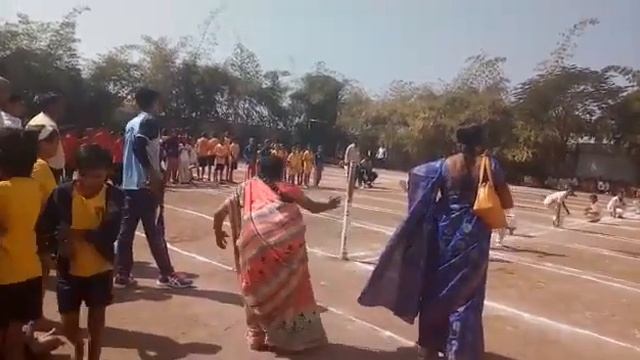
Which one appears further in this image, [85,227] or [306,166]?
→ [306,166]

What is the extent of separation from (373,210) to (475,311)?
11081 millimetres

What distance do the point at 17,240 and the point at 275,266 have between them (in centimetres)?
178

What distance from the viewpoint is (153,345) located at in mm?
5012

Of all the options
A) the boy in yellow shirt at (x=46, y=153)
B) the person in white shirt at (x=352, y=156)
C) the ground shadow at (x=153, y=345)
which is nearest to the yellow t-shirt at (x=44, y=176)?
the boy in yellow shirt at (x=46, y=153)

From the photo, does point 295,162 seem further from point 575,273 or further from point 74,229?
point 74,229

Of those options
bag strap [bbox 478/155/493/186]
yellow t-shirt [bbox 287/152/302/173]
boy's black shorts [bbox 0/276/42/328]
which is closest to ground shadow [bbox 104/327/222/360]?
boy's black shorts [bbox 0/276/42/328]

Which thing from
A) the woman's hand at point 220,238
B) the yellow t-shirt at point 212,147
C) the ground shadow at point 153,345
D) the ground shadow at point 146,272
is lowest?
the ground shadow at point 153,345

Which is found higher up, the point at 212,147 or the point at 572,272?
the point at 212,147

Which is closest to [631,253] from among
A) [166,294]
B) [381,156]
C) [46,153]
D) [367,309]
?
[367,309]

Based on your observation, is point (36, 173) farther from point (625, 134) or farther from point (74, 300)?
point (625, 134)

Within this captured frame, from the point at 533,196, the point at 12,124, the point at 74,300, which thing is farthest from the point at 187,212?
the point at 533,196

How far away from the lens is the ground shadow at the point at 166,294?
620 centimetres

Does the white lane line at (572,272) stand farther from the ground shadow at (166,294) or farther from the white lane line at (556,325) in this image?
the ground shadow at (166,294)

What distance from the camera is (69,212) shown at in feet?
12.9
